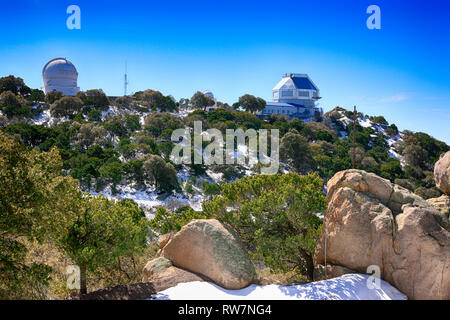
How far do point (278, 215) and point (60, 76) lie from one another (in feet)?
246

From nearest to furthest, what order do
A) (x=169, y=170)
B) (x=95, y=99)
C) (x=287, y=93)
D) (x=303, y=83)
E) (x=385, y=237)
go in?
(x=385, y=237), (x=169, y=170), (x=95, y=99), (x=287, y=93), (x=303, y=83)

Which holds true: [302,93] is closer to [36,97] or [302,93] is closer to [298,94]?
[298,94]

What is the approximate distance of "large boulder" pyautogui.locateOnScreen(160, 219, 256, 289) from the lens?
37.1ft

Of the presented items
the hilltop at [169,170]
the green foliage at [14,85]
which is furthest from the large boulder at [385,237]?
the green foliage at [14,85]

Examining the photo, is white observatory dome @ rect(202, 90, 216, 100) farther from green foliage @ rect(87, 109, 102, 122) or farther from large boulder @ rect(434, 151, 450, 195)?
large boulder @ rect(434, 151, 450, 195)

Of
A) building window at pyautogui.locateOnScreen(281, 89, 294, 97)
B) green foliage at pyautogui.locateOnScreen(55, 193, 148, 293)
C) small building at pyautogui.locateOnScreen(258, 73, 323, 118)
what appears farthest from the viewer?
building window at pyautogui.locateOnScreen(281, 89, 294, 97)

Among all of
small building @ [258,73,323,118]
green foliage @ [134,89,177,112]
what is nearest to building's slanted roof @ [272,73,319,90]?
small building @ [258,73,323,118]

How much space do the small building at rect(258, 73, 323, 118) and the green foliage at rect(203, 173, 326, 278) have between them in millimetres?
92024

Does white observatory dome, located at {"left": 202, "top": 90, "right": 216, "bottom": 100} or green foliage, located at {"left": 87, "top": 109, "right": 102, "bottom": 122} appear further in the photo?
white observatory dome, located at {"left": 202, "top": 90, "right": 216, "bottom": 100}

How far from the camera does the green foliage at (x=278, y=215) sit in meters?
13.3

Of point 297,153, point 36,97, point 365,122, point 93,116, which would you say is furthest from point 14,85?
point 365,122

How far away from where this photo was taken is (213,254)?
11.6m
